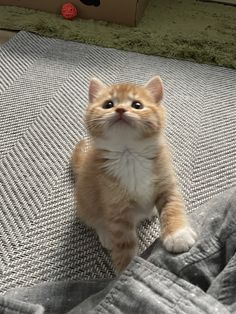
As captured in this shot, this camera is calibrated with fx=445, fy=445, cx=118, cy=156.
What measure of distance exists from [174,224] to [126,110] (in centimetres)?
25

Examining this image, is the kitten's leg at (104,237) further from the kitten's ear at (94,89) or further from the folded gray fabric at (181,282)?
the kitten's ear at (94,89)

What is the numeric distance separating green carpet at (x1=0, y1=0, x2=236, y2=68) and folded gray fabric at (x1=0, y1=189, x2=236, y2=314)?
1267 millimetres

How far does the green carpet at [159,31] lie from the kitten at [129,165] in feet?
3.49

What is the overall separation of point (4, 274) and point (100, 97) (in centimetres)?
46

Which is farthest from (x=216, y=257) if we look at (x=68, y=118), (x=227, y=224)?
(x=68, y=118)

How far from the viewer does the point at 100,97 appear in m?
1.00

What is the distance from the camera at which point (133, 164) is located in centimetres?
96

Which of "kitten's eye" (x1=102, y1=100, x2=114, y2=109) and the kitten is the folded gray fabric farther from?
"kitten's eye" (x1=102, y1=100, x2=114, y2=109)

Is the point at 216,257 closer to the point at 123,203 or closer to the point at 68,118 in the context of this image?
the point at 123,203

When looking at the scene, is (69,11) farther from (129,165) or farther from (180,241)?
(180,241)

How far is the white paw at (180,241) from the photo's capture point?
808 millimetres

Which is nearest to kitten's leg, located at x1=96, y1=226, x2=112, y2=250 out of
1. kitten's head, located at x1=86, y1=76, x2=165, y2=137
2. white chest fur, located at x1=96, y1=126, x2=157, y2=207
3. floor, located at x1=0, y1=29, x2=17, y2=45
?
white chest fur, located at x1=96, y1=126, x2=157, y2=207

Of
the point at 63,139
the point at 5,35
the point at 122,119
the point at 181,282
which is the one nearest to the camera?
the point at 181,282

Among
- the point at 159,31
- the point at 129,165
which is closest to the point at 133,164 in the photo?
the point at 129,165
